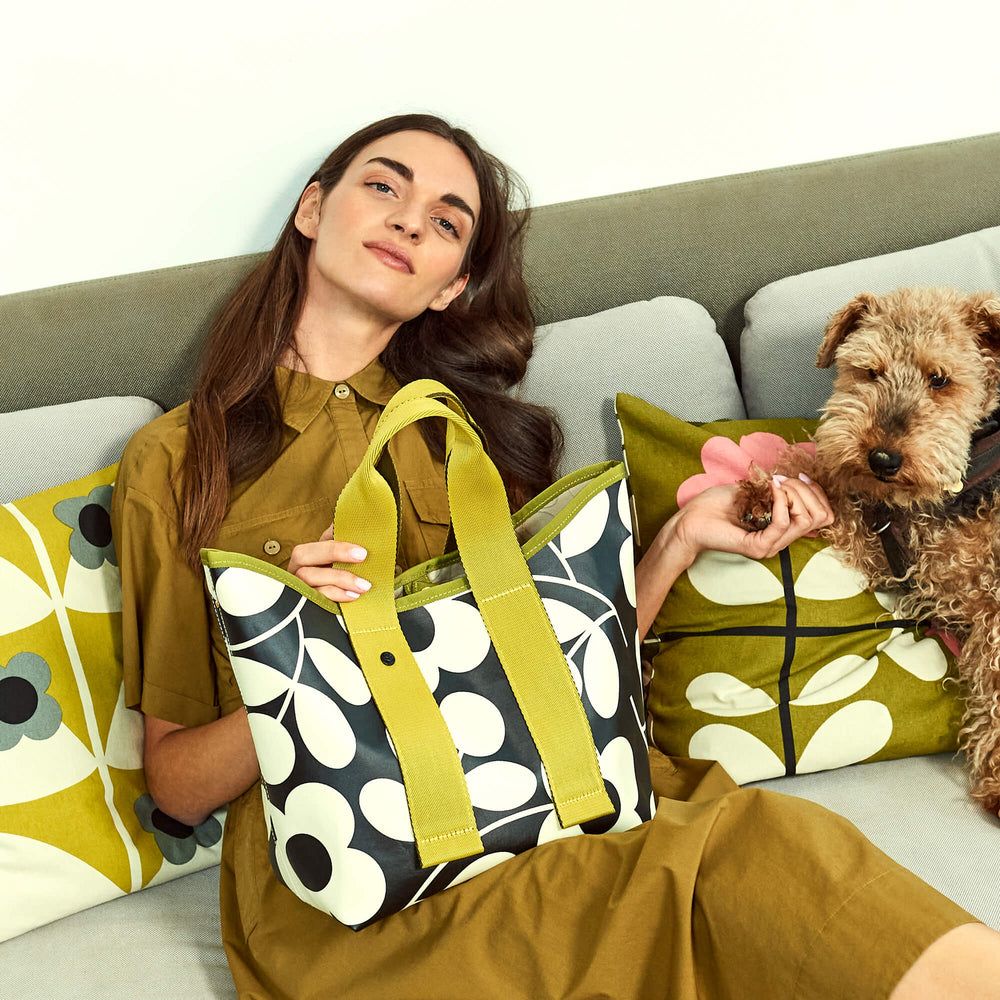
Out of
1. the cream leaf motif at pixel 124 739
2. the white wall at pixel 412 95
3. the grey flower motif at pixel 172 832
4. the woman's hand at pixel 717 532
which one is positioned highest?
the white wall at pixel 412 95

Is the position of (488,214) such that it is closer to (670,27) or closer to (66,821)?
(670,27)

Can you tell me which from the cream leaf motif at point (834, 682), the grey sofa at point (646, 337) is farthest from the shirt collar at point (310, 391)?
the cream leaf motif at point (834, 682)

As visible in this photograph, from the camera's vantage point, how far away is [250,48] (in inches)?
58.4

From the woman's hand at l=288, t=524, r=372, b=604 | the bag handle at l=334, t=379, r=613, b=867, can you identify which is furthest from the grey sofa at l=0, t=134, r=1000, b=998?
the woman's hand at l=288, t=524, r=372, b=604

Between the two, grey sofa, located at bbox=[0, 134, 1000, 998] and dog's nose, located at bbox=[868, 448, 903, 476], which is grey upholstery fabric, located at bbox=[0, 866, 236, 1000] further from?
dog's nose, located at bbox=[868, 448, 903, 476]

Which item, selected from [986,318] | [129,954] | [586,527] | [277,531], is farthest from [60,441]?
[986,318]

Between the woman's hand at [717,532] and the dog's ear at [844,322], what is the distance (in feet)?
0.62

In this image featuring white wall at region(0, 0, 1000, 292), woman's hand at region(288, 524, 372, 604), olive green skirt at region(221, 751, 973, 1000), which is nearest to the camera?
olive green skirt at region(221, 751, 973, 1000)

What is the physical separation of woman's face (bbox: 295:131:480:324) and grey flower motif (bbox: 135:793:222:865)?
81cm

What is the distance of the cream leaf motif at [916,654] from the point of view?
119cm

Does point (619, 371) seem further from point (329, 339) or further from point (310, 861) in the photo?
point (310, 861)

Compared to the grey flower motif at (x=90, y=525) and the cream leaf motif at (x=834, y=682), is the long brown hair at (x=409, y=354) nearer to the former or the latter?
the grey flower motif at (x=90, y=525)

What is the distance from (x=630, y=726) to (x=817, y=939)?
29cm

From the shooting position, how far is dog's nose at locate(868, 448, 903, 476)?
102 cm
